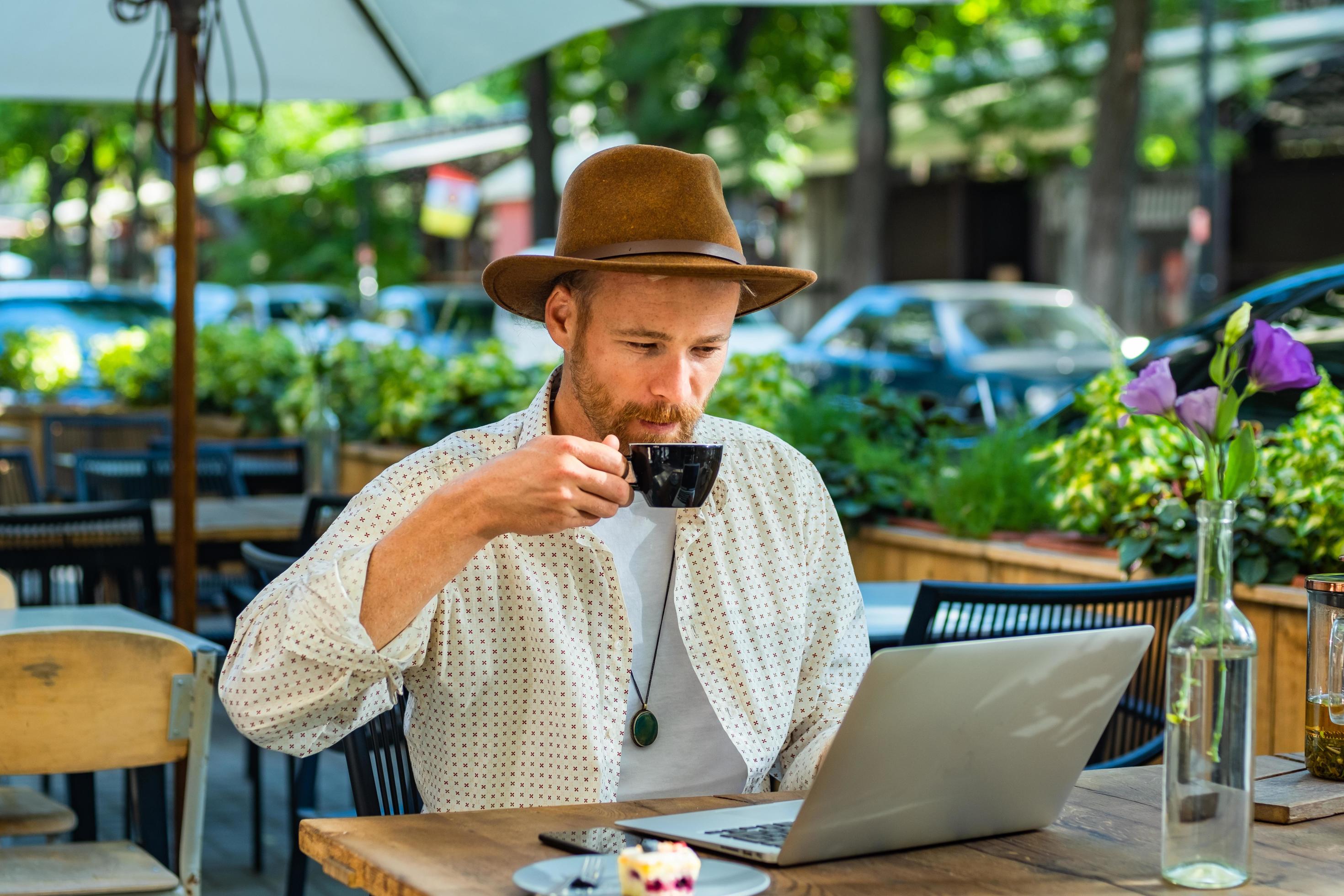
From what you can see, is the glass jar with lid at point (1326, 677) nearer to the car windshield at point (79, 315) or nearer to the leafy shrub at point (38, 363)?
the leafy shrub at point (38, 363)

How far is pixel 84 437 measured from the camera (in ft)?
30.9

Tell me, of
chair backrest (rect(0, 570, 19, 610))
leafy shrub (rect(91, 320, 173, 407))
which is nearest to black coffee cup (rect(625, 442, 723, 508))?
chair backrest (rect(0, 570, 19, 610))

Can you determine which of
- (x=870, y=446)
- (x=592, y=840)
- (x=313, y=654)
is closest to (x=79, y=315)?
(x=870, y=446)

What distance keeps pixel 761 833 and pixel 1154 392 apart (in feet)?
2.04

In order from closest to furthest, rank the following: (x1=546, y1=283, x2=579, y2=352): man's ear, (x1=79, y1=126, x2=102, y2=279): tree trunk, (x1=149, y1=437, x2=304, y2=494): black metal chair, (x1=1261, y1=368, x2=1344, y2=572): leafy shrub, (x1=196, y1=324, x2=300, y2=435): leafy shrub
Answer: (x1=546, y1=283, x2=579, y2=352): man's ear < (x1=1261, y1=368, x2=1344, y2=572): leafy shrub < (x1=149, y1=437, x2=304, y2=494): black metal chair < (x1=196, y1=324, x2=300, y2=435): leafy shrub < (x1=79, y1=126, x2=102, y2=279): tree trunk

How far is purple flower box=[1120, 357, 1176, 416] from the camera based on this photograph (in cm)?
161

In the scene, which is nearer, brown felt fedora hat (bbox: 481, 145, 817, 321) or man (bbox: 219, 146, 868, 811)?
man (bbox: 219, 146, 868, 811)

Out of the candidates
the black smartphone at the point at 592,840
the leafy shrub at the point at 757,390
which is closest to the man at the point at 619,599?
the black smartphone at the point at 592,840

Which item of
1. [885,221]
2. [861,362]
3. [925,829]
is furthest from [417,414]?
[885,221]

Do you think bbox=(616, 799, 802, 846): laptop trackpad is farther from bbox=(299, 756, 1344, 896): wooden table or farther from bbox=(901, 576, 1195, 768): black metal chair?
bbox=(901, 576, 1195, 768): black metal chair

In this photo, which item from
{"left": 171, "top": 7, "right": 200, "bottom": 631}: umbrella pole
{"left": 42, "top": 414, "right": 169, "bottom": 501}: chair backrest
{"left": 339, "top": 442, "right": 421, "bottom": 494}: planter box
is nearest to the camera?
{"left": 171, "top": 7, "right": 200, "bottom": 631}: umbrella pole

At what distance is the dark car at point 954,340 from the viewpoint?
1205 centimetres

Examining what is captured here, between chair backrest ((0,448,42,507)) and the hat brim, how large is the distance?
5.09 meters

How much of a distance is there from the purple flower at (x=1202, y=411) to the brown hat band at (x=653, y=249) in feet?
2.99
